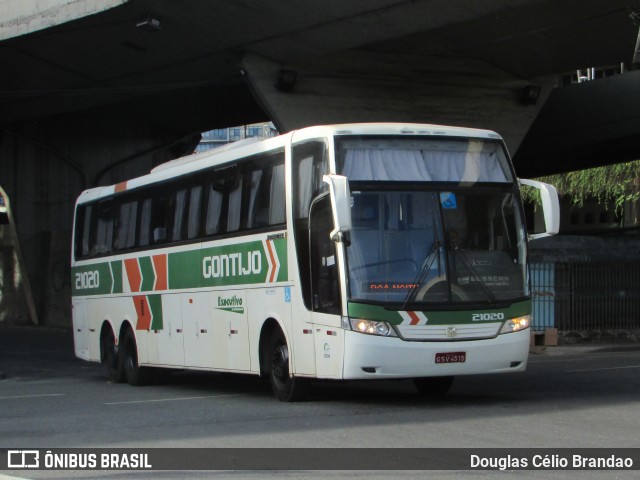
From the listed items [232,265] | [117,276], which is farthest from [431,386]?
[117,276]

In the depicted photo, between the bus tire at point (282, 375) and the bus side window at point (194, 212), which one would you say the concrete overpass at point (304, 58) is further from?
the bus tire at point (282, 375)

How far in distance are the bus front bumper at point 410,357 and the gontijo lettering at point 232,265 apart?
2.52m

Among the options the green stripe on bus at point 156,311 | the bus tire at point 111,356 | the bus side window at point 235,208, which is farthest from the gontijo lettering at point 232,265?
the bus tire at point 111,356

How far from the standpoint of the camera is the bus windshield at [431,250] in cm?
1365

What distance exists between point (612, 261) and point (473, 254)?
15982 millimetres

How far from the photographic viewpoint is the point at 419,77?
30.0 m

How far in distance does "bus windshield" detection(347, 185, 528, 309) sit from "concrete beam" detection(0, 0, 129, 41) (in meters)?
11.7

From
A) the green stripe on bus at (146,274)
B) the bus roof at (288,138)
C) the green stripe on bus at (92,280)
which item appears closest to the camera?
the bus roof at (288,138)

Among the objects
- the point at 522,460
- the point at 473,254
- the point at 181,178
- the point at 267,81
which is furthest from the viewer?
the point at 267,81

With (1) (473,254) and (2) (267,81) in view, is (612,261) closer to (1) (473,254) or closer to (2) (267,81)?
(2) (267,81)

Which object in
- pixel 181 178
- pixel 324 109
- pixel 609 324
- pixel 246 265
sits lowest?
pixel 609 324

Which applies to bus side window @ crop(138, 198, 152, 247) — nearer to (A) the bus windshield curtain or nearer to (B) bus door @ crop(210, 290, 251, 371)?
(B) bus door @ crop(210, 290, 251, 371)

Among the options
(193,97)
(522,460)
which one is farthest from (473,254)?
(193,97)

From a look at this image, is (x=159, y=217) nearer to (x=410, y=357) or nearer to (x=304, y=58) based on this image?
(x=410, y=357)
